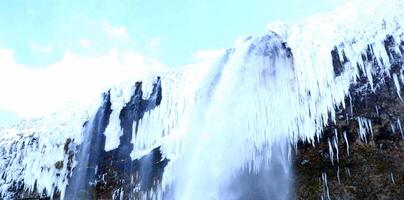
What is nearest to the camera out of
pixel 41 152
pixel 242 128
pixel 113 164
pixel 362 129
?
pixel 362 129

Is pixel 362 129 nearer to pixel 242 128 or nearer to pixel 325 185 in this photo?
pixel 325 185

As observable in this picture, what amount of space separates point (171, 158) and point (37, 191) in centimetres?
443

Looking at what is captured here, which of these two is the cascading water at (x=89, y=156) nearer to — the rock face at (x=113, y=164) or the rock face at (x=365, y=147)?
the rock face at (x=113, y=164)

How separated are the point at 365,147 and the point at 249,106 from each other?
2.98 meters

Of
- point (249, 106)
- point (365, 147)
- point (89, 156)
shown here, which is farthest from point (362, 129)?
point (89, 156)

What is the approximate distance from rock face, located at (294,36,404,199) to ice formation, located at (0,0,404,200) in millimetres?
95

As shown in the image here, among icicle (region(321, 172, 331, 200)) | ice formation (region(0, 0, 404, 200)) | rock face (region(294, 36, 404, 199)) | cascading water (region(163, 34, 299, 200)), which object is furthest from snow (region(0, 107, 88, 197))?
icicle (region(321, 172, 331, 200))

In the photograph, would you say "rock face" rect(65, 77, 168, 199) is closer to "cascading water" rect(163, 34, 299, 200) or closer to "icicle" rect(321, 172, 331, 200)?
"cascading water" rect(163, 34, 299, 200)

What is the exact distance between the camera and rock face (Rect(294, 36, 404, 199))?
11.7m

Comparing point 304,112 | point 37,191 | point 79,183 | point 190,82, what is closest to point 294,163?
point 304,112

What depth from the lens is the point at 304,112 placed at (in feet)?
40.4

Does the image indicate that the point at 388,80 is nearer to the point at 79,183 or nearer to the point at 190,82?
the point at 190,82

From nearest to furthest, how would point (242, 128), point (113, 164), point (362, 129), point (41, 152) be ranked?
1. point (362, 129)
2. point (242, 128)
3. point (113, 164)
4. point (41, 152)

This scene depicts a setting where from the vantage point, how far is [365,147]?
479 inches
